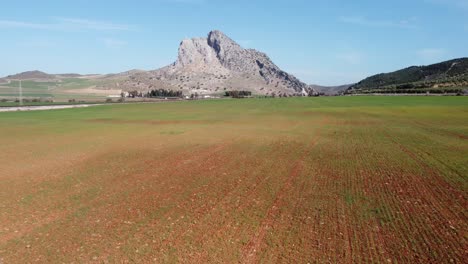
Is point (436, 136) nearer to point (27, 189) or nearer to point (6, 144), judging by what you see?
point (27, 189)

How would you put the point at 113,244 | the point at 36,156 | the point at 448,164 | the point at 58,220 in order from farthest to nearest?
1. the point at 36,156
2. the point at 448,164
3. the point at 58,220
4. the point at 113,244

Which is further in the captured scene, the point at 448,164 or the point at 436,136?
the point at 436,136

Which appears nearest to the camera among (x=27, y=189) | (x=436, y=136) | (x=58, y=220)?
(x=58, y=220)

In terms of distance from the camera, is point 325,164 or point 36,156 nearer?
point 325,164

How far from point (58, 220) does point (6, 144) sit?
28.8 m

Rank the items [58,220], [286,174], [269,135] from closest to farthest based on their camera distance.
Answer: [58,220] → [286,174] → [269,135]

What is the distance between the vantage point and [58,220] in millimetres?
15250

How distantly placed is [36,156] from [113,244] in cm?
2186

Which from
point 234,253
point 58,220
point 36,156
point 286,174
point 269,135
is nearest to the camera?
point 234,253

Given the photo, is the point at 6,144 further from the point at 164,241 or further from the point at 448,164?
the point at 448,164

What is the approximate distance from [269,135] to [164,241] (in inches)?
1168

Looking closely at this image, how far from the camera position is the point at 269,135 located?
41.6 metres

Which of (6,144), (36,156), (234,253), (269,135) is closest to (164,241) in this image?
(234,253)

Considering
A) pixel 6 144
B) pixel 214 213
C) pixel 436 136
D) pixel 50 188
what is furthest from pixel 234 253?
pixel 6 144
